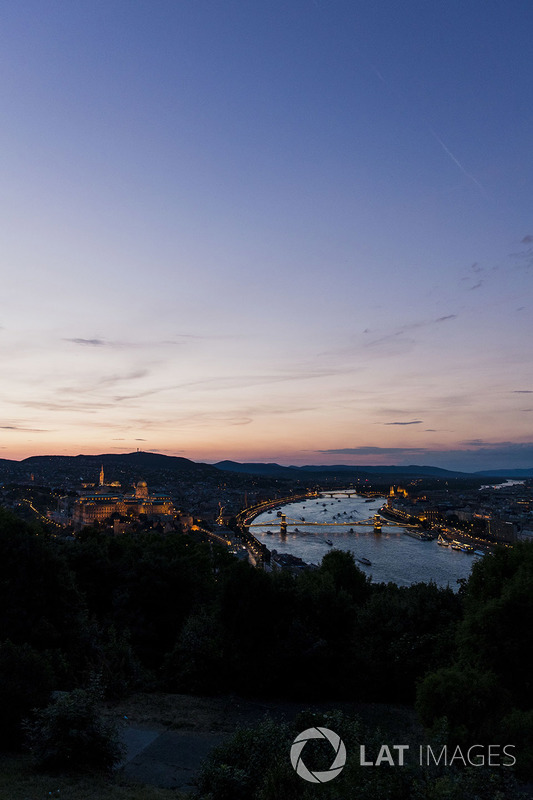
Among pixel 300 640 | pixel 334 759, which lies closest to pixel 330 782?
pixel 334 759

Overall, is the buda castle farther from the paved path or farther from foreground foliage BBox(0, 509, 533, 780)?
the paved path

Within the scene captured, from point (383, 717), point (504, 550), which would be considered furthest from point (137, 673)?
point (504, 550)

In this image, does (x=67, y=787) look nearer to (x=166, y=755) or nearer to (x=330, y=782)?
(x=166, y=755)

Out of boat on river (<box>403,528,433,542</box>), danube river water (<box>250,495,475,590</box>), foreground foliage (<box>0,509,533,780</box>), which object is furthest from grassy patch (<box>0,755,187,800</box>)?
boat on river (<box>403,528,433,542</box>)

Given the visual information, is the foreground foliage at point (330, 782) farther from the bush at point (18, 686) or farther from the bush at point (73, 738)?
the bush at point (18, 686)

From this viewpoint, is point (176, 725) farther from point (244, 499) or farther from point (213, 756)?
point (244, 499)

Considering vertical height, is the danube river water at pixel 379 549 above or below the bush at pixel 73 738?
below

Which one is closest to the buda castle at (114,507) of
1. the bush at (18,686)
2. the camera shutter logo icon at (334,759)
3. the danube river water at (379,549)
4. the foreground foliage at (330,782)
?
the danube river water at (379,549)
